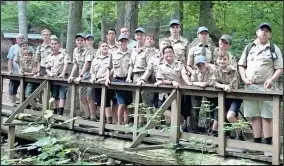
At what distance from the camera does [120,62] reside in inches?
283

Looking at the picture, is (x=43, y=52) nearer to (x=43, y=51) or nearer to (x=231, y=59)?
(x=43, y=51)

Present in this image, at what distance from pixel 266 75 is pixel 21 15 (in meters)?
17.0

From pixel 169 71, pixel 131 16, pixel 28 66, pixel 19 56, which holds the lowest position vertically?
pixel 169 71

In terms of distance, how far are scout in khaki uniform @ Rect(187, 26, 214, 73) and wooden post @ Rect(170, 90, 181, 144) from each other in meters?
0.53

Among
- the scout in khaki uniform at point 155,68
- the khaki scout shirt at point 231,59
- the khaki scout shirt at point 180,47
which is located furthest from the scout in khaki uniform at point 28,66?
the khaki scout shirt at point 231,59

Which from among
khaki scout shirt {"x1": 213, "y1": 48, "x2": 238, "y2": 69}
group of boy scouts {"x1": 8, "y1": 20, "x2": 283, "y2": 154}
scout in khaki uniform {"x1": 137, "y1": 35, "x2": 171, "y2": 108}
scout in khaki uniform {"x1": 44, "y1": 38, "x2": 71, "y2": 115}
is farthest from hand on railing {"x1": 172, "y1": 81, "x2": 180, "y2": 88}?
scout in khaki uniform {"x1": 44, "y1": 38, "x2": 71, "y2": 115}

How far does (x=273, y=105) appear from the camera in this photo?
5.23 m

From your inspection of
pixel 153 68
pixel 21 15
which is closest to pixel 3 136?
pixel 153 68

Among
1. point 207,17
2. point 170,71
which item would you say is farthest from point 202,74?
point 207,17

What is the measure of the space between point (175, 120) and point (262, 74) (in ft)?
4.69

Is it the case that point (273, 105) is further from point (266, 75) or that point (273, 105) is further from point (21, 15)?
point (21, 15)

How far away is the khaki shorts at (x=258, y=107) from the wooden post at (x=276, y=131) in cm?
25

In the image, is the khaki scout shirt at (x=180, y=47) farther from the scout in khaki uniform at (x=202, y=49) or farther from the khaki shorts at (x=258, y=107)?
the khaki shorts at (x=258, y=107)

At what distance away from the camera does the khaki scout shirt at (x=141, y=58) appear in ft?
22.8
